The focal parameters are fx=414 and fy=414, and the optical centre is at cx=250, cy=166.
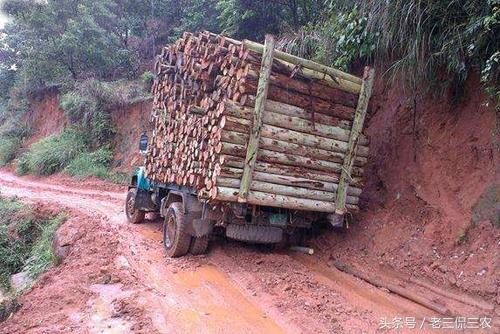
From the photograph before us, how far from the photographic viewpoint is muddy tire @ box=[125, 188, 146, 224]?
9.38 meters

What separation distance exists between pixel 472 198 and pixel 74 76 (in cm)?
2151

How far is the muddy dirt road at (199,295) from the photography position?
4.19 meters

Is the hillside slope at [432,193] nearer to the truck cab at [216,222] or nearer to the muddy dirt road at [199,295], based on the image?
the muddy dirt road at [199,295]

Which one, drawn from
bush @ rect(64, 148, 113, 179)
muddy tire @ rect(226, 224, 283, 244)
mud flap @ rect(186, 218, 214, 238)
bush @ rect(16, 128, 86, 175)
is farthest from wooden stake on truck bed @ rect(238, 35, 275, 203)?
bush @ rect(16, 128, 86, 175)

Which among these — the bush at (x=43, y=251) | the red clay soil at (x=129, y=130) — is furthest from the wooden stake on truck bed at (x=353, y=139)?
the red clay soil at (x=129, y=130)

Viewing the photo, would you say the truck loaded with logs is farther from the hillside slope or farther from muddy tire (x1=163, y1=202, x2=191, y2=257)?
the hillside slope

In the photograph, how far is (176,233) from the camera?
21.1 ft

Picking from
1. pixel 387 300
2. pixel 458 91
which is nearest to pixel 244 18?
pixel 458 91

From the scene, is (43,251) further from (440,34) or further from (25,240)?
(440,34)

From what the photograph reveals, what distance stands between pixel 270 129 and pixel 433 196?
259 cm

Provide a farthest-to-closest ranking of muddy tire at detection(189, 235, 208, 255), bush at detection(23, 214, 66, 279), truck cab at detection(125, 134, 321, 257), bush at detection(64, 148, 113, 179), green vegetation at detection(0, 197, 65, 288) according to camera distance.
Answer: bush at detection(64, 148, 113, 179) < green vegetation at detection(0, 197, 65, 288) < bush at detection(23, 214, 66, 279) < muddy tire at detection(189, 235, 208, 255) < truck cab at detection(125, 134, 321, 257)

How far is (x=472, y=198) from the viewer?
546 cm

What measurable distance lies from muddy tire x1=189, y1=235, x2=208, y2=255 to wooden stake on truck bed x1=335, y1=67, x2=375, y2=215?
2.11 meters

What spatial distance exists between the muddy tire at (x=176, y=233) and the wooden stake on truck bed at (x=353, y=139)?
7.75ft
